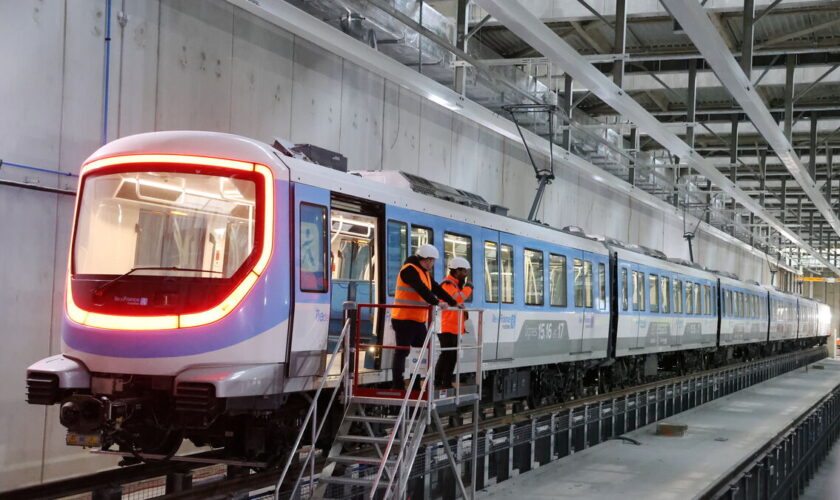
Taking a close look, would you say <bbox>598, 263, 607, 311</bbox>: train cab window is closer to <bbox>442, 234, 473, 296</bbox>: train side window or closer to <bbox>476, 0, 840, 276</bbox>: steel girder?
<bbox>476, 0, 840, 276</bbox>: steel girder

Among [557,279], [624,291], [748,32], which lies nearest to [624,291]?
[624,291]

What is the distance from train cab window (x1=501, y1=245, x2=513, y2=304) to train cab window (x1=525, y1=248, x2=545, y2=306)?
62 cm

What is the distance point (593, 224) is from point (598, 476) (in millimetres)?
Result: 17699

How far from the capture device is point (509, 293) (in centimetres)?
1332

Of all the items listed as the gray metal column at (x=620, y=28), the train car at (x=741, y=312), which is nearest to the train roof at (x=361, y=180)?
the gray metal column at (x=620, y=28)

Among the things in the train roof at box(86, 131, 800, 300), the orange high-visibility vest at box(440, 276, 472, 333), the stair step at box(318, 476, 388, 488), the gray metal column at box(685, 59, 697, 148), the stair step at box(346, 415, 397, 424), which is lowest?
the stair step at box(318, 476, 388, 488)

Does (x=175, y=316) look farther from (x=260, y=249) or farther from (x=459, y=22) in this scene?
(x=459, y=22)

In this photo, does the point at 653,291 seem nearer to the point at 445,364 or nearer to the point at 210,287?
the point at 445,364

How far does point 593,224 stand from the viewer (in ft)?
92.5

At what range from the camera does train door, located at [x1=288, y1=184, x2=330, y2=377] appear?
8.40 meters

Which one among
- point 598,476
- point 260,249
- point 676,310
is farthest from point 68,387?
point 676,310

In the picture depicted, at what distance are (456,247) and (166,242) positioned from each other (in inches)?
178

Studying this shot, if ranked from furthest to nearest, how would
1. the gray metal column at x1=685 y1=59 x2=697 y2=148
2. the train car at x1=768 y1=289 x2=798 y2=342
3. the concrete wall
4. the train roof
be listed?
the train car at x1=768 y1=289 x2=798 y2=342 < the gray metal column at x1=685 y1=59 x2=697 y2=148 < the concrete wall < the train roof

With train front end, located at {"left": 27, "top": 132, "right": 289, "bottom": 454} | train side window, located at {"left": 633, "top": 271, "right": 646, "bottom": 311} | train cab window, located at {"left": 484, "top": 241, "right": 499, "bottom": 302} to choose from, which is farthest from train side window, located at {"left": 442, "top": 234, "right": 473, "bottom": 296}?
train side window, located at {"left": 633, "top": 271, "right": 646, "bottom": 311}
